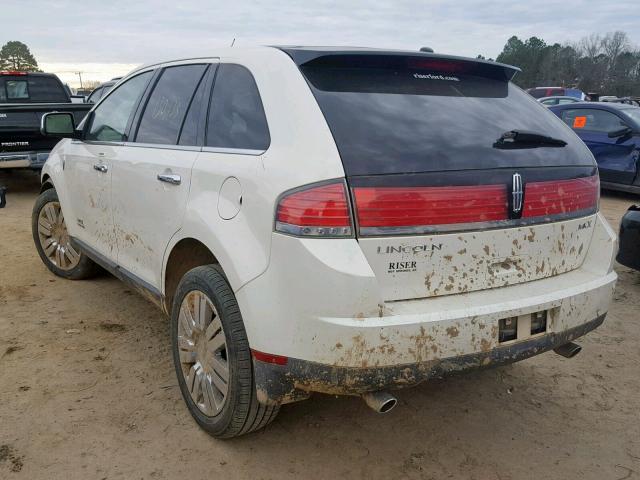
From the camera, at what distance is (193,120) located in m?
2.99

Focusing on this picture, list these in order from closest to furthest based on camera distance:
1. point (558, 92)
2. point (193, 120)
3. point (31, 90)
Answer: point (193, 120)
point (31, 90)
point (558, 92)

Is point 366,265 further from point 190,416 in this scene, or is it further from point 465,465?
point 190,416

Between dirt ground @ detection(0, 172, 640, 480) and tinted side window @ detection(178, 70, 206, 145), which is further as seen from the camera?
tinted side window @ detection(178, 70, 206, 145)

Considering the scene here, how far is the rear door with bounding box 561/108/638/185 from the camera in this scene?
8.83m

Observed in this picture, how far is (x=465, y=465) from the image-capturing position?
2596mm

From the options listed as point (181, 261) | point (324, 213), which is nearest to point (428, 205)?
point (324, 213)

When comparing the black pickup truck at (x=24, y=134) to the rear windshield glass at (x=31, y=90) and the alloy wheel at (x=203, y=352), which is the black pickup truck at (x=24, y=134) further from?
the alloy wheel at (x=203, y=352)

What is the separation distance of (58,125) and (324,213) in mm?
2836

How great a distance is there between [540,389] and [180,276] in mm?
2072

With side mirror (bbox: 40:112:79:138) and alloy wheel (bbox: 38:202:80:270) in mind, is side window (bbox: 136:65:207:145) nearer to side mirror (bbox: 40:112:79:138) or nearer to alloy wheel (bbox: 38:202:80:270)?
side mirror (bbox: 40:112:79:138)

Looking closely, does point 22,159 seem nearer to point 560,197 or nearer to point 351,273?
point 351,273

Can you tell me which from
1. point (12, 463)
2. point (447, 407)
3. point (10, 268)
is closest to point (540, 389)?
point (447, 407)

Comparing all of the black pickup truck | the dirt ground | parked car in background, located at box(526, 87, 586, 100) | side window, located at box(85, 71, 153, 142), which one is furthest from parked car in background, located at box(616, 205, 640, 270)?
parked car in background, located at box(526, 87, 586, 100)

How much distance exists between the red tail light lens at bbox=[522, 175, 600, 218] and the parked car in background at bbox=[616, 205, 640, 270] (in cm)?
214
